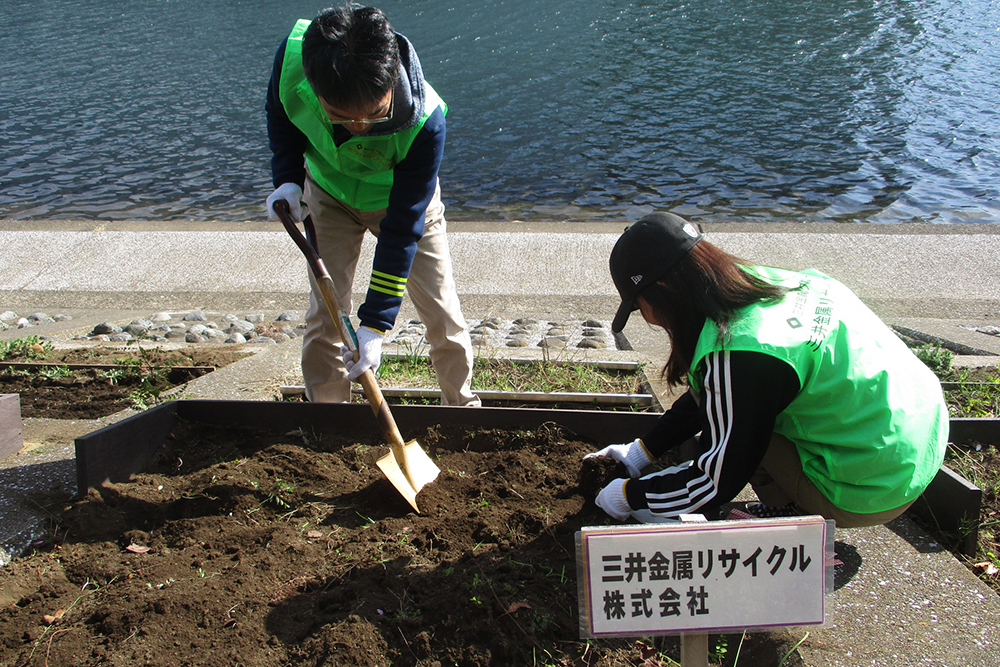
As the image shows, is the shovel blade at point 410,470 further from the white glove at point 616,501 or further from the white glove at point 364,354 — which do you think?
the white glove at point 616,501

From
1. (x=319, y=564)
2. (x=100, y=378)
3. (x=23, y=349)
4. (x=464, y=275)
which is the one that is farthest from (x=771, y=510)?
(x=23, y=349)

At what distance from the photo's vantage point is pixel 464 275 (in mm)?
6094

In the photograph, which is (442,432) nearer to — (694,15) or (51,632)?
(51,632)

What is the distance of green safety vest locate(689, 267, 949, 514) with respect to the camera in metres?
1.97

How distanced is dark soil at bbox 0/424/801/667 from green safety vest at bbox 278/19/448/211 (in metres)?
1.04

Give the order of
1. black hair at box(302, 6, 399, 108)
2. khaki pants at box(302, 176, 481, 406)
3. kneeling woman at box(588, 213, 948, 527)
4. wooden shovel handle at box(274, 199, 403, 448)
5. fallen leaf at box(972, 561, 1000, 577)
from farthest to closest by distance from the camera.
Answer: khaki pants at box(302, 176, 481, 406), wooden shovel handle at box(274, 199, 403, 448), fallen leaf at box(972, 561, 1000, 577), black hair at box(302, 6, 399, 108), kneeling woman at box(588, 213, 948, 527)

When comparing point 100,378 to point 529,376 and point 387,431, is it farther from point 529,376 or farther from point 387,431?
point 529,376

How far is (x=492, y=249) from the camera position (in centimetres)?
645

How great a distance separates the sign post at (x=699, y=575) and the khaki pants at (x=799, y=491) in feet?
2.13

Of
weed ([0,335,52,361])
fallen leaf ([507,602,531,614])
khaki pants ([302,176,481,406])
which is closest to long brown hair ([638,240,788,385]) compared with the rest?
fallen leaf ([507,602,531,614])

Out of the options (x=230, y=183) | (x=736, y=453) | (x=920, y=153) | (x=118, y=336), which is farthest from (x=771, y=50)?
(x=736, y=453)

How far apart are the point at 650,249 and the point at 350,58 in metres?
1.12

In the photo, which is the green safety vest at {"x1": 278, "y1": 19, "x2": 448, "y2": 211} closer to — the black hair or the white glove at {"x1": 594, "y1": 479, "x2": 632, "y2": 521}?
the black hair

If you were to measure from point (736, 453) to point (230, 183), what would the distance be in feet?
30.1
